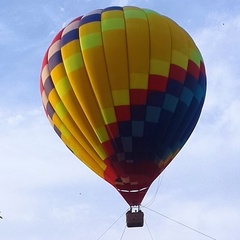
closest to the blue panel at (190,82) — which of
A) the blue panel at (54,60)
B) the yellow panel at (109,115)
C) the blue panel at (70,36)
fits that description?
the yellow panel at (109,115)

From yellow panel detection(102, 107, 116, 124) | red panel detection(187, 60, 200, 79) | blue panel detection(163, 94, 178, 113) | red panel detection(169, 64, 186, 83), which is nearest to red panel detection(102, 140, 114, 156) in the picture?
yellow panel detection(102, 107, 116, 124)

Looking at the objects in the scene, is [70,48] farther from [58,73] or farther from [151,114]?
[151,114]

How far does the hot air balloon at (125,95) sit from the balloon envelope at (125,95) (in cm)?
3

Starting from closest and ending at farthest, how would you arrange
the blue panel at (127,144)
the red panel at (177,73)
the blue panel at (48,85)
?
the blue panel at (127,144)
the red panel at (177,73)
the blue panel at (48,85)

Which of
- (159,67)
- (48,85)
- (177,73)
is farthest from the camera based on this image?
(48,85)

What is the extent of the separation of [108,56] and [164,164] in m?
3.94

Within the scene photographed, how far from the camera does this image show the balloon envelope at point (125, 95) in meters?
21.5

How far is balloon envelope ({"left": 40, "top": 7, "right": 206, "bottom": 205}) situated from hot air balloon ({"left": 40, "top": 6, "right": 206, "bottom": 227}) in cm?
3

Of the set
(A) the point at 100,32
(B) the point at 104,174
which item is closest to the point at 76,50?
(A) the point at 100,32

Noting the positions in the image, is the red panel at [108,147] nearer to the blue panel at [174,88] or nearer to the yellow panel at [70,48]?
the blue panel at [174,88]

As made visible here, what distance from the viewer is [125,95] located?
70.3ft

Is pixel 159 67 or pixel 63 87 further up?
pixel 159 67

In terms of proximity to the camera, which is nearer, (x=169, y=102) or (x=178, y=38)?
(x=169, y=102)

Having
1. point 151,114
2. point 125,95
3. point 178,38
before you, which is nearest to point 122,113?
point 125,95
